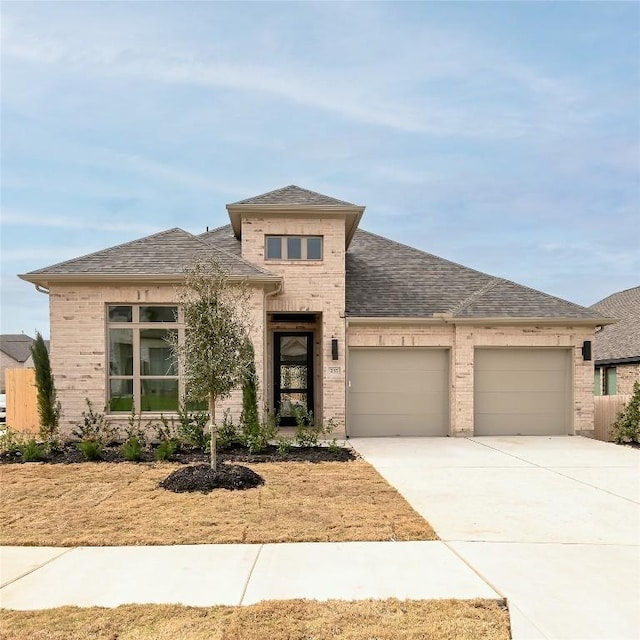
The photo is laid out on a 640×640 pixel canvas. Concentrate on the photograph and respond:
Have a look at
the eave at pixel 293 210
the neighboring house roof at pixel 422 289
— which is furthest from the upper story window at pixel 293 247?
the neighboring house roof at pixel 422 289

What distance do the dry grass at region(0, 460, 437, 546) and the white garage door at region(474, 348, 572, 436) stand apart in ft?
18.4

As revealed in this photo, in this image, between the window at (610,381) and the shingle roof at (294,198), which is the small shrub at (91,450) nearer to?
the shingle roof at (294,198)

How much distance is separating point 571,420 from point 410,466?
6182 mm

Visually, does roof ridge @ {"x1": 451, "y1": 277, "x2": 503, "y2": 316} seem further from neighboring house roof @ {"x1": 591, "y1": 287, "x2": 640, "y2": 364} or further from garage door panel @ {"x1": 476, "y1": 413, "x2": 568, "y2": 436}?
neighboring house roof @ {"x1": 591, "y1": 287, "x2": 640, "y2": 364}

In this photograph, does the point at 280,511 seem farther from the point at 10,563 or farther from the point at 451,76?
the point at 451,76

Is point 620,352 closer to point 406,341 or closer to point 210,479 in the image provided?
point 406,341

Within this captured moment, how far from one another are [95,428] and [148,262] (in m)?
3.79

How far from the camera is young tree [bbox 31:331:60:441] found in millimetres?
10648

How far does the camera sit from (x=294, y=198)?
42.1 feet

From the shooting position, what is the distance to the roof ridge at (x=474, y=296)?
42.5 ft

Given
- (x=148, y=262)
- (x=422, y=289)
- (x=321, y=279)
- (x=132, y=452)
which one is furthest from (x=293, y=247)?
(x=132, y=452)

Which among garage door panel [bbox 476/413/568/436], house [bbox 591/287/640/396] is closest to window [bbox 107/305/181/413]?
garage door panel [bbox 476/413/568/436]

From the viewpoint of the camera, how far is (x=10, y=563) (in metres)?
4.62

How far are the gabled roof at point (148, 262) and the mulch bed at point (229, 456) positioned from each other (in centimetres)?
365
